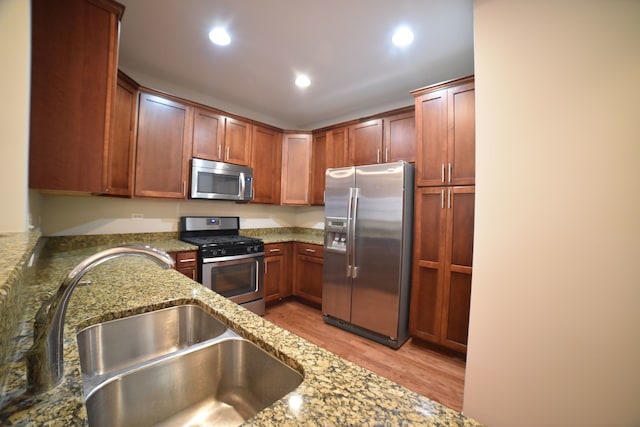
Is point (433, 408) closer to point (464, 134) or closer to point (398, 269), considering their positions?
point (398, 269)

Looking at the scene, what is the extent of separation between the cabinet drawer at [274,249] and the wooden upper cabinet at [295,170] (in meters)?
0.64

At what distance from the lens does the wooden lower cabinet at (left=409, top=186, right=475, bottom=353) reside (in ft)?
6.88

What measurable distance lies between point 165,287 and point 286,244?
7.48 feet

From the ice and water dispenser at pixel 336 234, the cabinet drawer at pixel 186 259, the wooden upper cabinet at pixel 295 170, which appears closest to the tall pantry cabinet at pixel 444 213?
the ice and water dispenser at pixel 336 234

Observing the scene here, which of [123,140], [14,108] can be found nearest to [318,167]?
[123,140]

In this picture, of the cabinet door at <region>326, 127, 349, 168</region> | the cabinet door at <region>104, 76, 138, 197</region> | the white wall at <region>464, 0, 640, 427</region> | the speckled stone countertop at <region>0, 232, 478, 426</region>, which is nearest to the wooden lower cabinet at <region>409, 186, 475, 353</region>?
the white wall at <region>464, 0, 640, 427</region>

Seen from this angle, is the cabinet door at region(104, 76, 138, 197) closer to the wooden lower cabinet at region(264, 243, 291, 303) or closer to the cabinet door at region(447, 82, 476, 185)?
the wooden lower cabinet at region(264, 243, 291, 303)

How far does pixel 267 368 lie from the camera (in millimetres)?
709

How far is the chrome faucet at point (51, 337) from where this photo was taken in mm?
475

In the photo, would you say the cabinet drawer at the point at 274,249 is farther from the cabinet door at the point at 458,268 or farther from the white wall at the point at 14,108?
the white wall at the point at 14,108

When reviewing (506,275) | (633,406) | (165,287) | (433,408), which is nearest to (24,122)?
(165,287)

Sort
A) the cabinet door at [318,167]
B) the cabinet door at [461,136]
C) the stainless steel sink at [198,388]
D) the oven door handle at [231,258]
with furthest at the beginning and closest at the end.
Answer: the cabinet door at [318,167] < the oven door handle at [231,258] < the cabinet door at [461,136] < the stainless steel sink at [198,388]

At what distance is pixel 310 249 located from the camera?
328cm

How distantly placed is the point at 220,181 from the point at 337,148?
1528 millimetres
